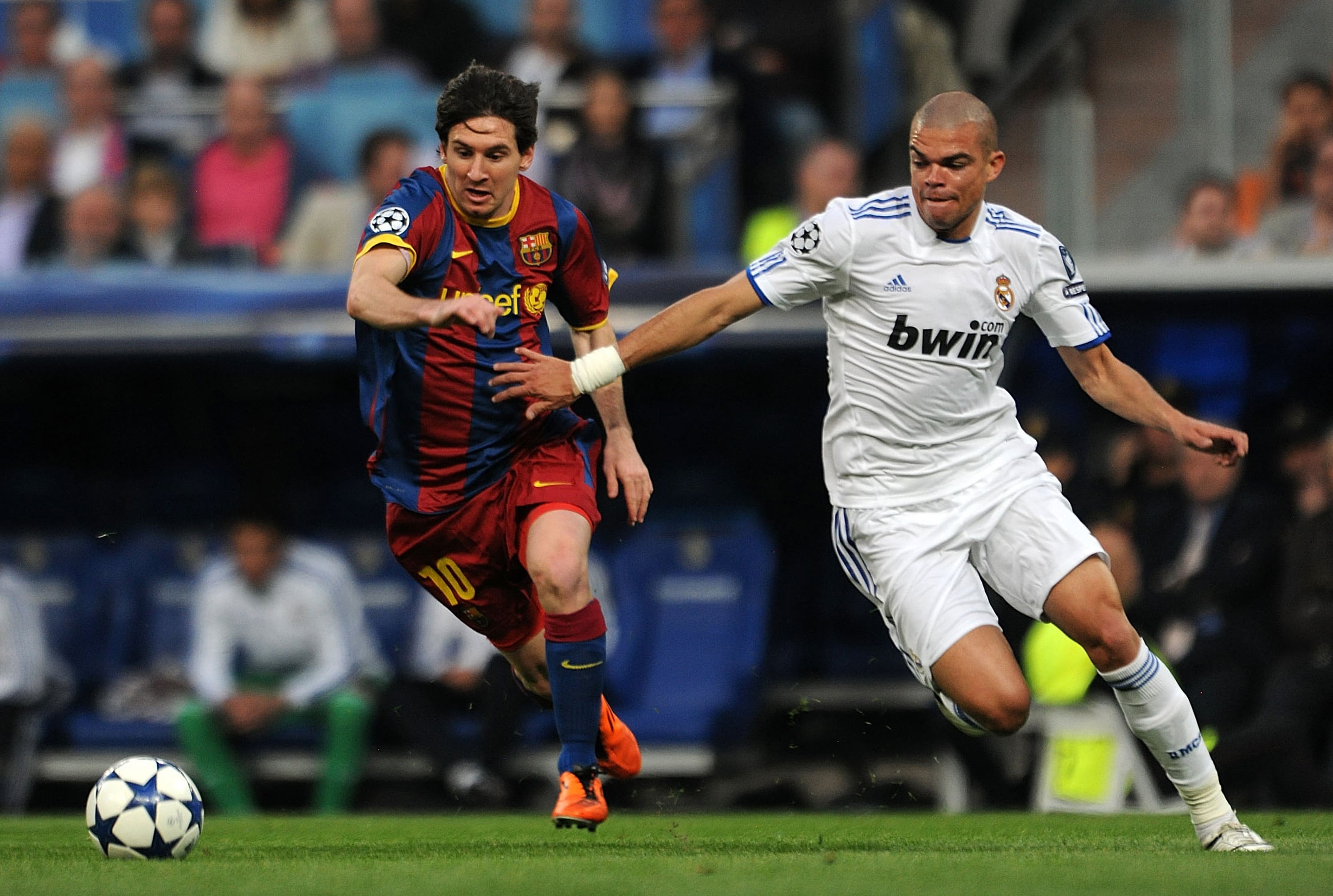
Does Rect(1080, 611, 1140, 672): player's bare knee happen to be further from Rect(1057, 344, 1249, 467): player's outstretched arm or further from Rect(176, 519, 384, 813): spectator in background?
Rect(176, 519, 384, 813): spectator in background

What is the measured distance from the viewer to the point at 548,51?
1093 centimetres

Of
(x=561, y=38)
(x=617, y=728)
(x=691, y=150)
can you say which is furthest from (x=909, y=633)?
(x=561, y=38)

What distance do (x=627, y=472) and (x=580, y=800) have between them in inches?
39.2

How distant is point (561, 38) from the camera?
10.9 metres

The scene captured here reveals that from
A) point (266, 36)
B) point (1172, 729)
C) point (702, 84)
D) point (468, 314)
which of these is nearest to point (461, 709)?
point (702, 84)

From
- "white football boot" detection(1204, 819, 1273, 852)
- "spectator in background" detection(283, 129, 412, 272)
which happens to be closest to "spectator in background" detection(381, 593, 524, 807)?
"spectator in background" detection(283, 129, 412, 272)

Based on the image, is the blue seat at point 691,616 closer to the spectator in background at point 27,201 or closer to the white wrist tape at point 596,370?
the spectator in background at point 27,201

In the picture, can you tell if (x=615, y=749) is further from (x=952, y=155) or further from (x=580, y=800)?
(x=952, y=155)

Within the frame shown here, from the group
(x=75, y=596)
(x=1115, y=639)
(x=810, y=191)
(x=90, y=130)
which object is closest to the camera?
(x=1115, y=639)

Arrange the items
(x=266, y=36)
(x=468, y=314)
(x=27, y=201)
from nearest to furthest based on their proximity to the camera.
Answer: (x=468, y=314), (x=27, y=201), (x=266, y=36)

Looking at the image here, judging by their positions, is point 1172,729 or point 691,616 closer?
point 1172,729

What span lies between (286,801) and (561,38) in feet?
15.1

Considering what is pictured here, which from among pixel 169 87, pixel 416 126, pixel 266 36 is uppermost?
pixel 266 36

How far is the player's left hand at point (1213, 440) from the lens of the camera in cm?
537
